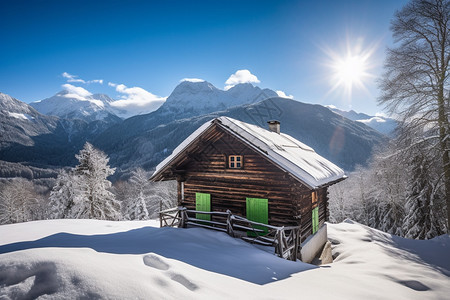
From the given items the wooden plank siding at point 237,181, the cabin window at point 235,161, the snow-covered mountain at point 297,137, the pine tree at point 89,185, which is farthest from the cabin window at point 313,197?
the snow-covered mountain at point 297,137

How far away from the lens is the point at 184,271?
15.7ft

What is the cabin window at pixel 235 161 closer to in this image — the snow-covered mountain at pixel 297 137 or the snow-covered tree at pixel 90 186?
the snow-covered tree at pixel 90 186

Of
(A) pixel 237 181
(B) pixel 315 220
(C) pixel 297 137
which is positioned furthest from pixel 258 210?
(C) pixel 297 137

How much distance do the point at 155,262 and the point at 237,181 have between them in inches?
262

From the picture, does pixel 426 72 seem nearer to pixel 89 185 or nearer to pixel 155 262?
pixel 155 262

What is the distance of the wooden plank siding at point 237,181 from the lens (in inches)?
397

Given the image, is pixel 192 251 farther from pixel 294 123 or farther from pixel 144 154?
pixel 294 123

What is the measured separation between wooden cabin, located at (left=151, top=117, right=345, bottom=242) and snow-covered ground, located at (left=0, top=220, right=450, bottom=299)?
90.4 inches

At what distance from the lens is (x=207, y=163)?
11.9 metres

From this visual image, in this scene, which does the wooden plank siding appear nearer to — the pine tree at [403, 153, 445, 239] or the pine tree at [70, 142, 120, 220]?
the pine tree at [403, 153, 445, 239]

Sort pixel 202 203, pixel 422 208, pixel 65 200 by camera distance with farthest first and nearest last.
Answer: pixel 65 200 → pixel 422 208 → pixel 202 203

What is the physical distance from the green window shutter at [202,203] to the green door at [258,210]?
7.67 feet

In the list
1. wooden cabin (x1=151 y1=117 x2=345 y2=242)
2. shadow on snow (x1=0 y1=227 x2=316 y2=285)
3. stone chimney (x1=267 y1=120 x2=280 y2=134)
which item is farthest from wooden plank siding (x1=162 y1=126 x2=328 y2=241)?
stone chimney (x1=267 y1=120 x2=280 y2=134)

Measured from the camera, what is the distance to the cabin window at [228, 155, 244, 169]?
1104 cm
